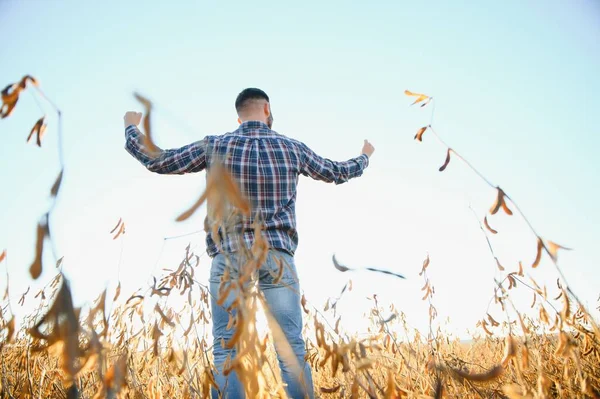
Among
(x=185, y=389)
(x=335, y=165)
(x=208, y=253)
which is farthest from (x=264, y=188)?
(x=185, y=389)

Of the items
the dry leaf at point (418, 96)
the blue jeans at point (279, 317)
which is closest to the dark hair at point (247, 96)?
the blue jeans at point (279, 317)

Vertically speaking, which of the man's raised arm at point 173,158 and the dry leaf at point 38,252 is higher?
the man's raised arm at point 173,158

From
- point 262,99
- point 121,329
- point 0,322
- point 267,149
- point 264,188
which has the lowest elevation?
point 121,329

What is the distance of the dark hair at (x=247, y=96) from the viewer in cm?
212

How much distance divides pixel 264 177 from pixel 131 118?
73 centimetres

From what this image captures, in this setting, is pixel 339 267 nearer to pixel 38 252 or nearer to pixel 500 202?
pixel 500 202

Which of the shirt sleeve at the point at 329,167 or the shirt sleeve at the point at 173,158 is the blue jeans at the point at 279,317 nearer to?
the shirt sleeve at the point at 173,158

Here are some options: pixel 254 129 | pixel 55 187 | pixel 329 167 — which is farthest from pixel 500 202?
pixel 254 129

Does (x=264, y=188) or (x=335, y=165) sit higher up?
(x=335, y=165)

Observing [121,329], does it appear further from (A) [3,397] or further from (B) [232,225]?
(B) [232,225]

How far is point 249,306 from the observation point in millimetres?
719

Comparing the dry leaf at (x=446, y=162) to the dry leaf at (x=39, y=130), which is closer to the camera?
the dry leaf at (x=39, y=130)

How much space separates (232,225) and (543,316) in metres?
0.99

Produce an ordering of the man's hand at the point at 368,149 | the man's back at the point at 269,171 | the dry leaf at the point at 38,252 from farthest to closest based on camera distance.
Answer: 1. the man's hand at the point at 368,149
2. the man's back at the point at 269,171
3. the dry leaf at the point at 38,252
